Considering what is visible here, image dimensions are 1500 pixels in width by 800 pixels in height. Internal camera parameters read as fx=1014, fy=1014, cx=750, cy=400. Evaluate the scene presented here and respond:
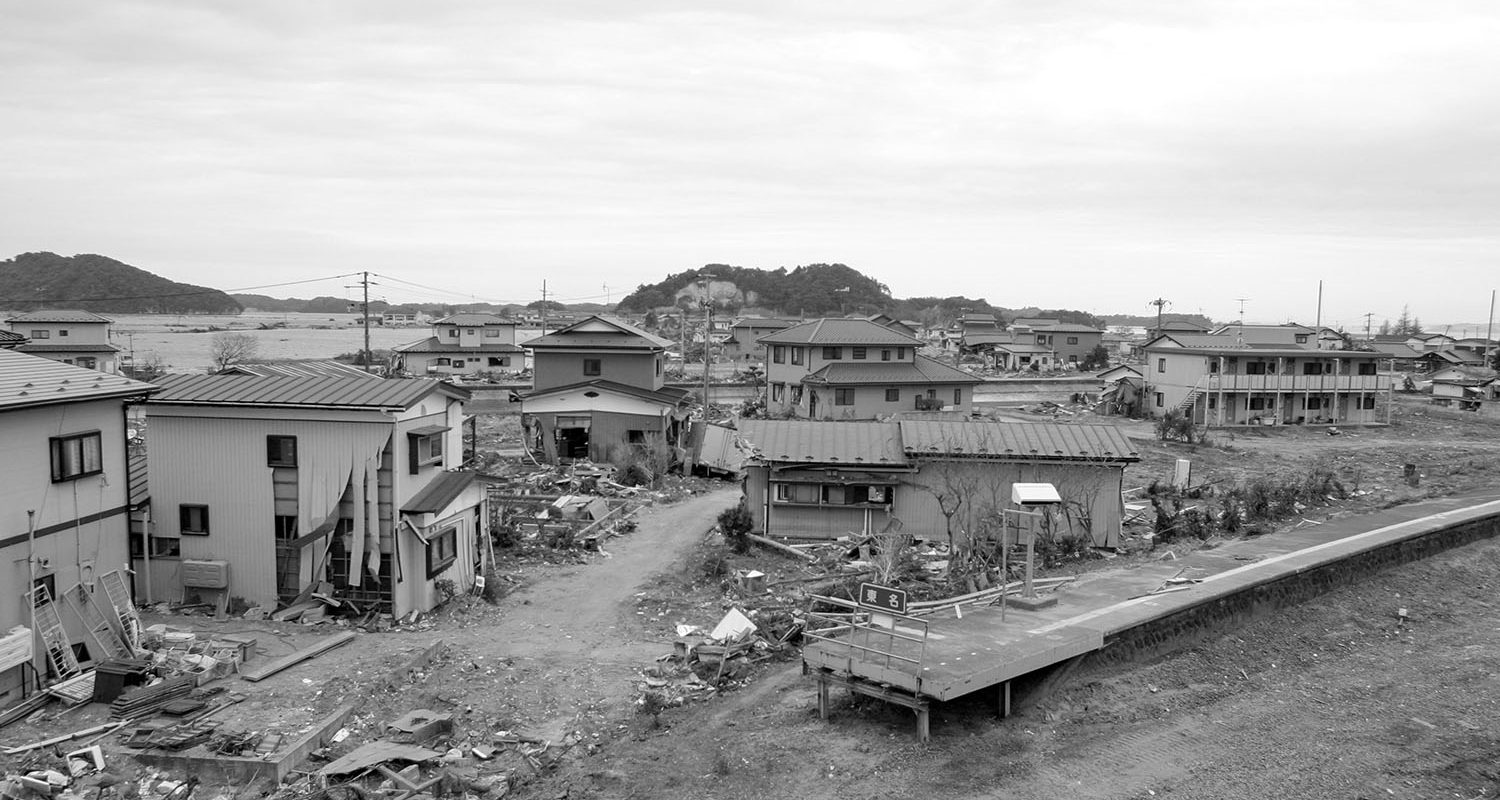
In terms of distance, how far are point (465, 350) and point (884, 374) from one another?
36.9 m

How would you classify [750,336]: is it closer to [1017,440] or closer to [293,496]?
[1017,440]

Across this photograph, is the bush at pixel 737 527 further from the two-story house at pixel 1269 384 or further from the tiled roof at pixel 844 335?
the two-story house at pixel 1269 384

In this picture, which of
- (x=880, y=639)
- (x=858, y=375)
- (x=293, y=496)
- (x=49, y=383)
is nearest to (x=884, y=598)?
(x=880, y=639)

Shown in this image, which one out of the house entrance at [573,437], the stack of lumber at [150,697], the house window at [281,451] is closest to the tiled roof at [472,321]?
the house entrance at [573,437]

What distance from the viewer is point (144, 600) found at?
17625 mm

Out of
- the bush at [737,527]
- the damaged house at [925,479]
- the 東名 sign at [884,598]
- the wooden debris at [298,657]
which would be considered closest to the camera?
the 東名 sign at [884,598]

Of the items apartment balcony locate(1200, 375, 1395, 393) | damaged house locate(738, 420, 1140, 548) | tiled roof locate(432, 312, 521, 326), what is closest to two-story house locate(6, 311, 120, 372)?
tiled roof locate(432, 312, 521, 326)

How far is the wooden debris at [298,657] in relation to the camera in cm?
1430

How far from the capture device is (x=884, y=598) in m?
12.7

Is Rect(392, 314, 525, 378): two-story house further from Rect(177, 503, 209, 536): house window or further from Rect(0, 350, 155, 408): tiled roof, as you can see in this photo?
Rect(0, 350, 155, 408): tiled roof

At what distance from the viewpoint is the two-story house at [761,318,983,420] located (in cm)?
4359

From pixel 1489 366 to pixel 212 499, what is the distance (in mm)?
88255

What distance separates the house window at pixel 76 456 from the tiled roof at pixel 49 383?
0.68m

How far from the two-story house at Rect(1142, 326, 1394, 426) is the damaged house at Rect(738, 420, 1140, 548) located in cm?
2831
